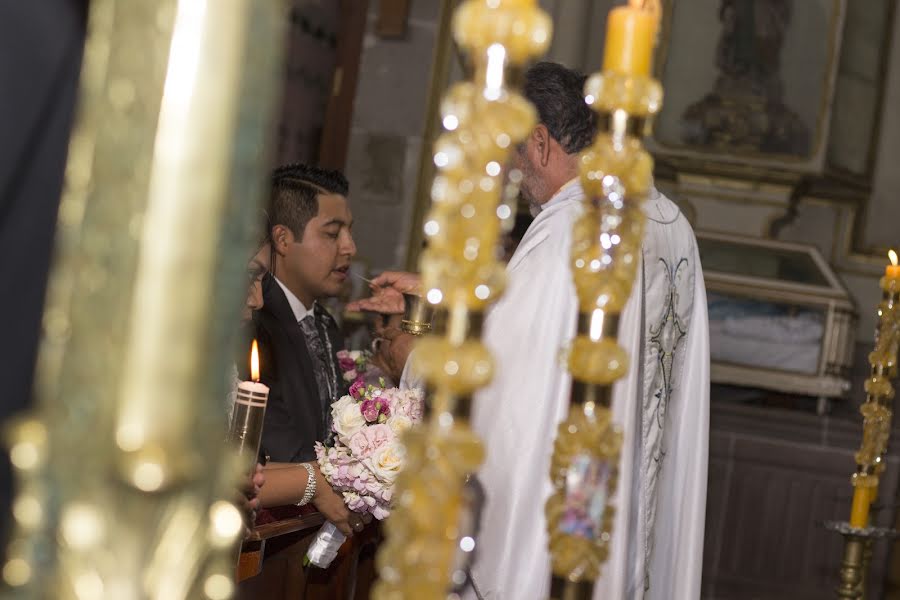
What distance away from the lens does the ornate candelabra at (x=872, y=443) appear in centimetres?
369

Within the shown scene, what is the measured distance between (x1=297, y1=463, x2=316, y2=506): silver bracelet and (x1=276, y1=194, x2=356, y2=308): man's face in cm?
112

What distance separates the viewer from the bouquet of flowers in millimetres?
2914

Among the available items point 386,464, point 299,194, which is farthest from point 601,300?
point 299,194

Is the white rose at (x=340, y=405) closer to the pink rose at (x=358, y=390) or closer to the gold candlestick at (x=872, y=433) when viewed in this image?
the pink rose at (x=358, y=390)

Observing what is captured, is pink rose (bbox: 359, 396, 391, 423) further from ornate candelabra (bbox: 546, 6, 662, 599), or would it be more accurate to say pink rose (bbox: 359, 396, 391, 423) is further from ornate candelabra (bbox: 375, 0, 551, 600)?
ornate candelabra (bbox: 375, 0, 551, 600)

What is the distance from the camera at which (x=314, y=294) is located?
4090 mm

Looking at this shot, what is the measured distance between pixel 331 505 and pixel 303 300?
116 cm

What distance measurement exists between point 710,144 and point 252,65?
745cm

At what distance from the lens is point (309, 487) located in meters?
3.01

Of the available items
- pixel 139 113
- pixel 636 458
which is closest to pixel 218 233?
pixel 139 113

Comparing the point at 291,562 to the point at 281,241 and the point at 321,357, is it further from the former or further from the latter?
the point at 281,241

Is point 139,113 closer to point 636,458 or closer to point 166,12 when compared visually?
point 166,12

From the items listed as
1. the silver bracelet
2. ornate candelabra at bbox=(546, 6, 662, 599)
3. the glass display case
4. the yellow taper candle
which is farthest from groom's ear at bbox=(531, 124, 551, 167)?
the glass display case

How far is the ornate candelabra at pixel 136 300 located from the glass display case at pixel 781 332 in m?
6.25
